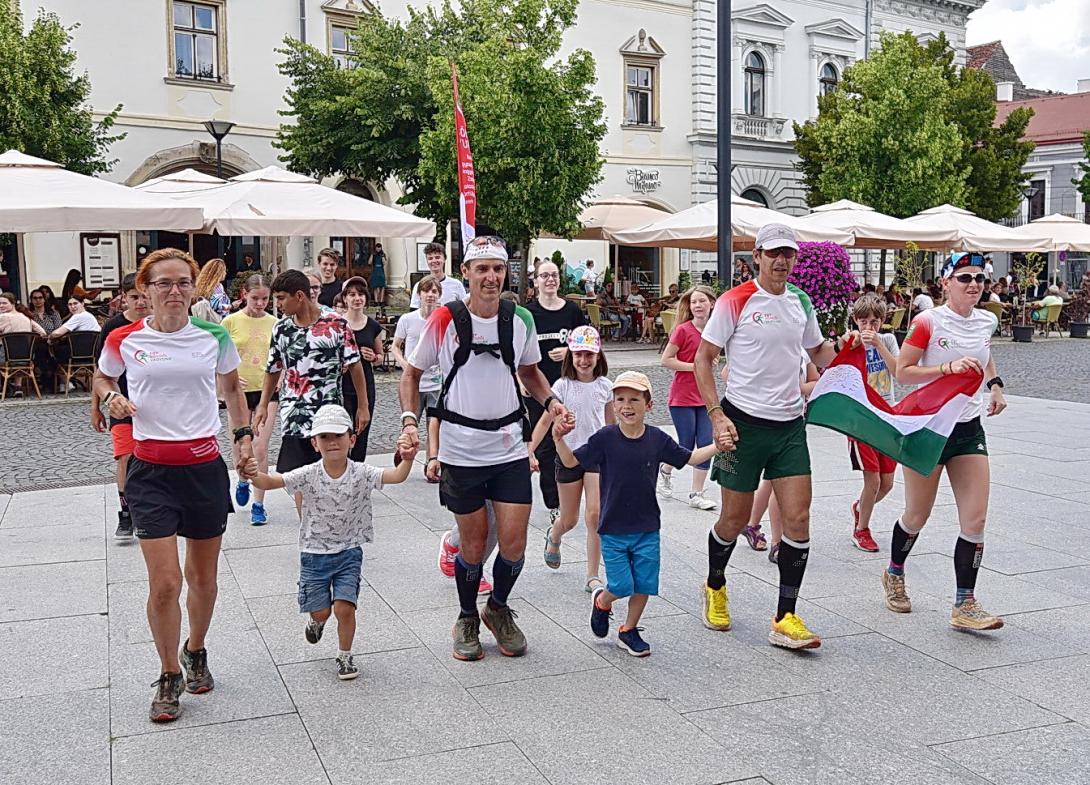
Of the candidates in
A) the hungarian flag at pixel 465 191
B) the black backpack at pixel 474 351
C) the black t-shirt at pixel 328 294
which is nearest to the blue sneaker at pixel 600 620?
the black backpack at pixel 474 351

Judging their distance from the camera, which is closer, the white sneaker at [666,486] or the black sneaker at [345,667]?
the black sneaker at [345,667]

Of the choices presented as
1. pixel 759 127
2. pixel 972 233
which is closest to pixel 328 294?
pixel 972 233

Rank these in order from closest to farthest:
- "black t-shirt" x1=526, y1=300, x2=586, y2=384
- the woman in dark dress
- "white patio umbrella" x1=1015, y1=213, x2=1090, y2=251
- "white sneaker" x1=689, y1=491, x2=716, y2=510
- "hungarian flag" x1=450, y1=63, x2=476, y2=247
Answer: "black t-shirt" x1=526, y1=300, x2=586, y2=384 → the woman in dark dress → "white sneaker" x1=689, y1=491, x2=716, y2=510 → "hungarian flag" x1=450, y1=63, x2=476, y2=247 → "white patio umbrella" x1=1015, y1=213, x2=1090, y2=251

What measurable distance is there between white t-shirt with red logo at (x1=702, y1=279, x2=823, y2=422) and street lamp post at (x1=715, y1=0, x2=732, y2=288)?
8233mm

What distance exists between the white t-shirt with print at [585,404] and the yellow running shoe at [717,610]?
3.94 feet

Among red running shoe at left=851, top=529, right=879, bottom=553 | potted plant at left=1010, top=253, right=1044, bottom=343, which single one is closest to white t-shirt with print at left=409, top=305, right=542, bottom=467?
red running shoe at left=851, top=529, right=879, bottom=553

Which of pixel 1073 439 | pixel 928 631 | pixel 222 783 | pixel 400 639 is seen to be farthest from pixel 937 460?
pixel 1073 439

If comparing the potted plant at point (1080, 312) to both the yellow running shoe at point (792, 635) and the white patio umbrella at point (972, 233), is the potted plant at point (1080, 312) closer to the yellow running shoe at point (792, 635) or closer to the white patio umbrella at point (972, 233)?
the white patio umbrella at point (972, 233)

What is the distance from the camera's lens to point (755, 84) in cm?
3612

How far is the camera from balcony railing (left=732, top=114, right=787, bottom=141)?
3553cm

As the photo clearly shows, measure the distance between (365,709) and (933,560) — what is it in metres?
3.87

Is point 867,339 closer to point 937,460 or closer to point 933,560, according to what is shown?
point 937,460

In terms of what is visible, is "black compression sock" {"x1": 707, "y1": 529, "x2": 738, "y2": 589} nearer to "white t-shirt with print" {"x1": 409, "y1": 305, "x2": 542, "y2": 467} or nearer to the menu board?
"white t-shirt with print" {"x1": 409, "y1": 305, "x2": 542, "y2": 467}

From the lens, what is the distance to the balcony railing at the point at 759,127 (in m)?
35.5
